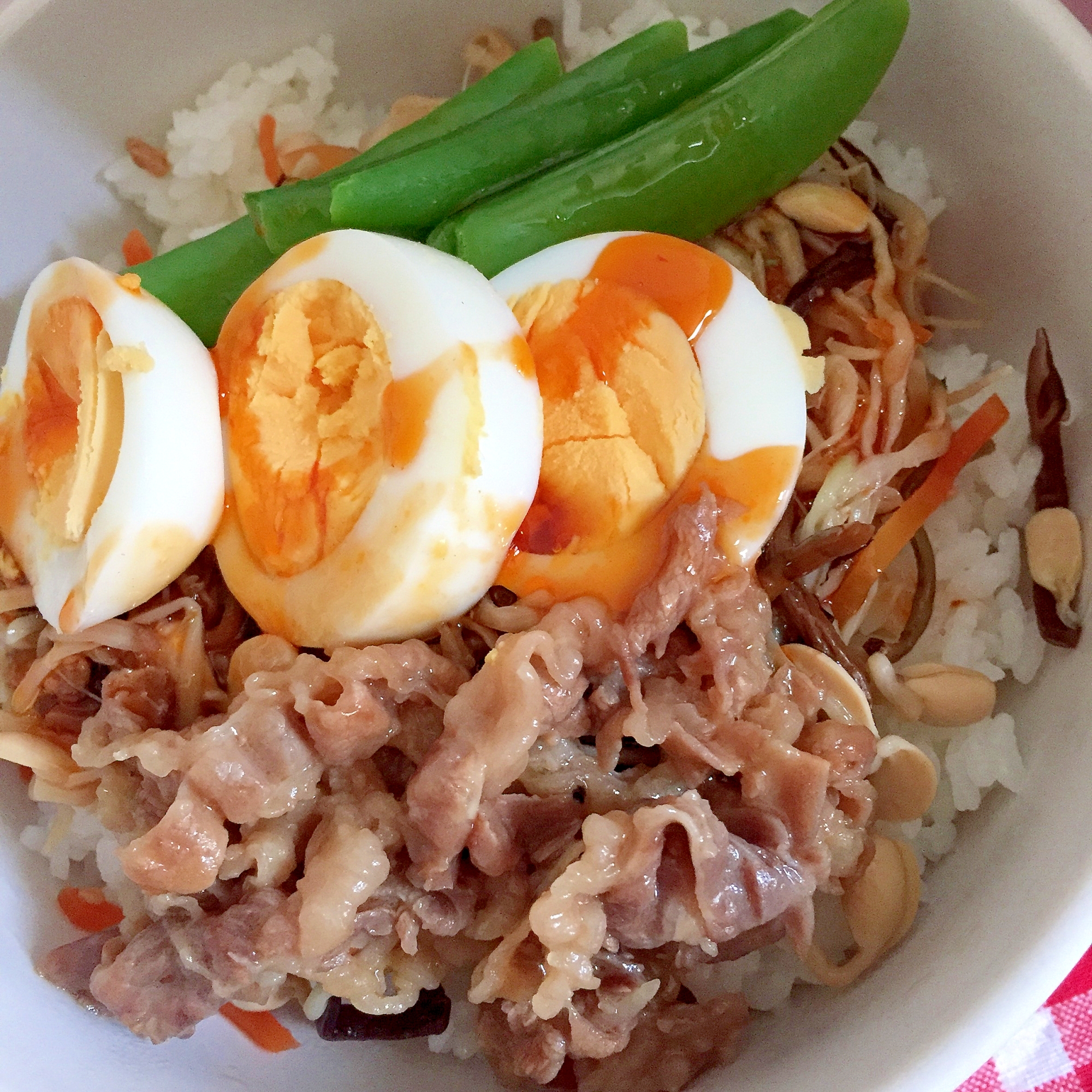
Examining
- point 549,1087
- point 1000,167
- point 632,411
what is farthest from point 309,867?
point 1000,167

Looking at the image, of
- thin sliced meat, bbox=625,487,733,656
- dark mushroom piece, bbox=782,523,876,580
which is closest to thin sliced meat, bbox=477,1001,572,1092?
thin sliced meat, bbox=625,487,733,656

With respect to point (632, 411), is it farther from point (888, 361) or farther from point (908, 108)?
point (908, 108)

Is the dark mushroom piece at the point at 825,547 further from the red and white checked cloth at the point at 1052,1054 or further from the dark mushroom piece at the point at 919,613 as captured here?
the red and white checked cloth at the point at 1052,1054

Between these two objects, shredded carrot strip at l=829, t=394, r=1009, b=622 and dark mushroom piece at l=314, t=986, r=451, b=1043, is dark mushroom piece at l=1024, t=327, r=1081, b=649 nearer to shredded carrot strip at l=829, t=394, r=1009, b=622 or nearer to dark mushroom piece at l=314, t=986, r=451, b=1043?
shredded carrot strip at l=829, t=394, r=1009, b=622

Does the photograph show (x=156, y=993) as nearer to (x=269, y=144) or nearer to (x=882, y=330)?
(x=882, y=330)

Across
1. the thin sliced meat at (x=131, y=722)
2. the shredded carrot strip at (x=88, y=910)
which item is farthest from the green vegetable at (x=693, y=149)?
the shredded carrot strip at (x=88, y=910)

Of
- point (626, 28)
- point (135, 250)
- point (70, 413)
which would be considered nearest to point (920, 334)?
point (626, 28)
